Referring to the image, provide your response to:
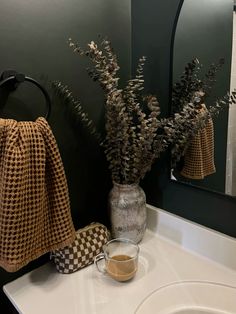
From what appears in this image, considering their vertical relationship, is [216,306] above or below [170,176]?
below

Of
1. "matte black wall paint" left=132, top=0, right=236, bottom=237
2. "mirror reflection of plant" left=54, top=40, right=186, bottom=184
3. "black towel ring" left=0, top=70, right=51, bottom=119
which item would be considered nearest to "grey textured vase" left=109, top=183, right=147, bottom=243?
"mirror reflection of plant" left=54, top=40, right=186, bottom=184

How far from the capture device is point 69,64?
3.22 feet

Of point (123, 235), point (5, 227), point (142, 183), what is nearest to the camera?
point (5, 227)

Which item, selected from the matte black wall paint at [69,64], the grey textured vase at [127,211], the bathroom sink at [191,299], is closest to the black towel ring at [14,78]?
the matte black wall paint at [69,64]

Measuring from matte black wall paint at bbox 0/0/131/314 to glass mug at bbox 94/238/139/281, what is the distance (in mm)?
180

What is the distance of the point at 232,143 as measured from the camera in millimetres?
933

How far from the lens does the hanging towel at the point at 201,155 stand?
0.99 meters

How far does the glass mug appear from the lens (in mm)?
908

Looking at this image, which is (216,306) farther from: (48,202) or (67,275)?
(48,202)

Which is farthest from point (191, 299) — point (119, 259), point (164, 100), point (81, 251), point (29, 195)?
point (164, 100)

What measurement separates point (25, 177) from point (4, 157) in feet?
0.24

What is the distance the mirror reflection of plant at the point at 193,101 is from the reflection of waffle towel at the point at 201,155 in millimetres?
22

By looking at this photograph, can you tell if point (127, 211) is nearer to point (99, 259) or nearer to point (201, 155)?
point (99, 259)

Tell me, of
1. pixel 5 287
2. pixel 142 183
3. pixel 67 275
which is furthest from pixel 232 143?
pixel 5 287
